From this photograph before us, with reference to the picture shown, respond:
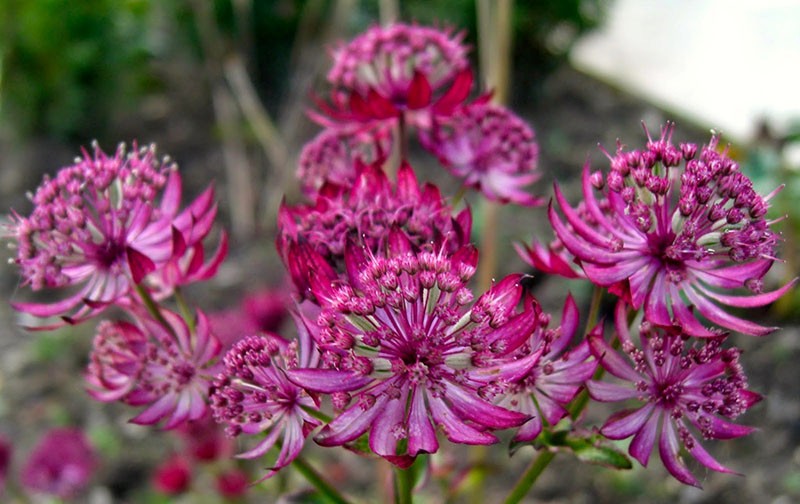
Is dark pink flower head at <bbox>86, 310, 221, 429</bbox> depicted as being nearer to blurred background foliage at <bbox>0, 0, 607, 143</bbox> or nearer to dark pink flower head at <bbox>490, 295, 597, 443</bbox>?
dark pink flower head at <bbox>490, 295, 597, 443</bbox>

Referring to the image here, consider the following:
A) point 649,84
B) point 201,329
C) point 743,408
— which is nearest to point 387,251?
point 201,329

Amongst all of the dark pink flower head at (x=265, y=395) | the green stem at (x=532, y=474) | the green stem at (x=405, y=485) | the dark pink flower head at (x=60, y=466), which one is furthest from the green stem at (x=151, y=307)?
the dark pink flower head at (x=60, y=466)

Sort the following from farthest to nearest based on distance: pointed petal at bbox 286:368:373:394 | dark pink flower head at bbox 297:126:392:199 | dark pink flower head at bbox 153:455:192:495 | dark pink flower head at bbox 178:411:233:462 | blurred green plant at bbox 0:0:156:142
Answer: blurred green plant at bbox 0:0:156:142 → dark pink flower head at bbox 153:455:192:495 → dark pink flower head at bbox 178:411:233:462 → dark pink flower head at bbox 297:126:392:199 → pointed petal at bbox 286:368:373:394

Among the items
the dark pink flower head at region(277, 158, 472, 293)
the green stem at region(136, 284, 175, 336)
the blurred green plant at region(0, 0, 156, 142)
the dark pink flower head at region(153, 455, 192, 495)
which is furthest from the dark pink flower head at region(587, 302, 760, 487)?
the blurred green plant at region(0, 0, 156, 142)

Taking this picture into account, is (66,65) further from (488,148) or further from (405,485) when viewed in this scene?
(405,485)

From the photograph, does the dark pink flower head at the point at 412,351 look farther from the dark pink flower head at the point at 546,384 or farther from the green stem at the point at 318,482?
the green stem at the point at 318,482

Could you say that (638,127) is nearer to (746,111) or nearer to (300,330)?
(746,111)
